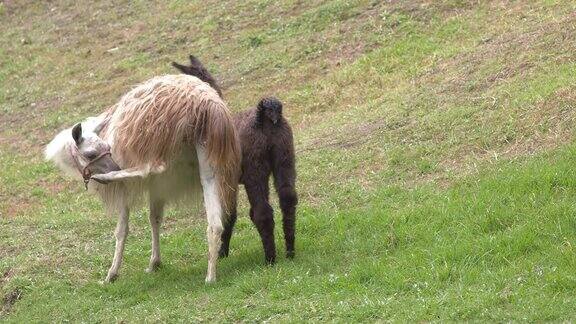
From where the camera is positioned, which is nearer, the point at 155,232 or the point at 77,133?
the point at 77,133

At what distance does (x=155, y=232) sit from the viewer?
388 inches

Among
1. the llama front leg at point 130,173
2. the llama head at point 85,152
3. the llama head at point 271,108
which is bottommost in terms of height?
the llama front leg at point 130,173

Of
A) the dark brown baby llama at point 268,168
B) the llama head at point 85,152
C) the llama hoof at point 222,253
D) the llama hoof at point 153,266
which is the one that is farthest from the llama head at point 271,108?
the llama hoof at point 153,266

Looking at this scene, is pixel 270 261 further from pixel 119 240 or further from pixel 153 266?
pixel 119 240

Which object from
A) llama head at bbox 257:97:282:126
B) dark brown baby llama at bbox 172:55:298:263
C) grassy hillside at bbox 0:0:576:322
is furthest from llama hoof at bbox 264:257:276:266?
llama head at bbox 257:97:282:126

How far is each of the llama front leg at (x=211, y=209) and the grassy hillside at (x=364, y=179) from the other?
256 millimetres

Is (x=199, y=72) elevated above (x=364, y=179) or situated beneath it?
elevated above

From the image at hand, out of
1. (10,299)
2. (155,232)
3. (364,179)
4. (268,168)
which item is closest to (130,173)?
(155,232)

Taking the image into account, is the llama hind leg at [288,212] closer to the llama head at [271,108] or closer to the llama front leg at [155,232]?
the llama head at [271,108]

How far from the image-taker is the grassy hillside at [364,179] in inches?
308

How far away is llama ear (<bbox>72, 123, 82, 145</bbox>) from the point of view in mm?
8914

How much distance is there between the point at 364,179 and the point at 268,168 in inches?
110

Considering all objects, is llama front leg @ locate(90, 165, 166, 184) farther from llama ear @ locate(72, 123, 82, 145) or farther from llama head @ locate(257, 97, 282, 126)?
llama head @ locate(257, 97, 282, 126)

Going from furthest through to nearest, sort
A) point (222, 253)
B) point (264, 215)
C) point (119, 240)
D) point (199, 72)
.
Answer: point (199, 72), point (222, 253), point (119, 240), point (264, 215)
